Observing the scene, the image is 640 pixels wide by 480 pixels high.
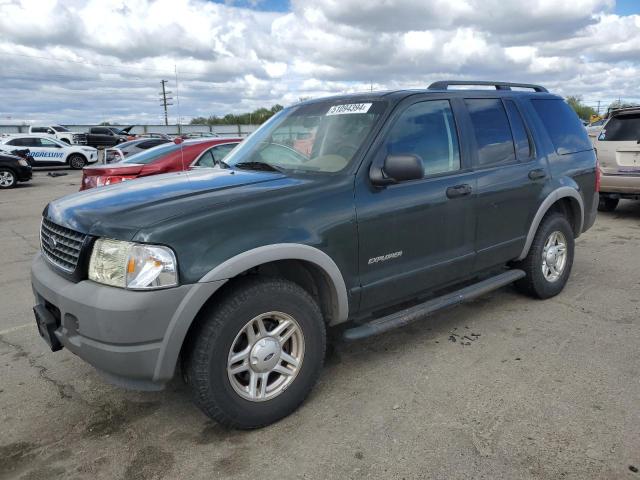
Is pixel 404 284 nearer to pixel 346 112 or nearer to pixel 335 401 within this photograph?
pixel 335 401

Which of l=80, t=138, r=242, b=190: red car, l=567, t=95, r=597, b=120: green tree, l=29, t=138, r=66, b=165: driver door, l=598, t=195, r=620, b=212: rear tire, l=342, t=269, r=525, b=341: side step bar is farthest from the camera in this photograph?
l=567, t=95, r=597, b=120: green tree

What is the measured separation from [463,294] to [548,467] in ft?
5.09

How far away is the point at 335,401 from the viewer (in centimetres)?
313

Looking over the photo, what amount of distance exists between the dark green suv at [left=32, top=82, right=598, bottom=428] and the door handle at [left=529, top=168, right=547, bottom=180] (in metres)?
0.02

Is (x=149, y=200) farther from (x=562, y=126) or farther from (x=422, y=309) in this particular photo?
(x=562, y=126)

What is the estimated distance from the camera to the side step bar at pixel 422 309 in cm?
320

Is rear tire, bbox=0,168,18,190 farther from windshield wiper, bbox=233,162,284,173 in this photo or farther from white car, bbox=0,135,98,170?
windshield wiper, bbox=233,162,284,173

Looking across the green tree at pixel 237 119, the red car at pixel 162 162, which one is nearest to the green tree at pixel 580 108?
the green tree at pixel 237 119

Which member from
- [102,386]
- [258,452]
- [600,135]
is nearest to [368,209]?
[258,452]

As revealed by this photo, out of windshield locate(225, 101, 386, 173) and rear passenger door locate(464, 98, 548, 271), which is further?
rear passenger door locate(464, 98, 548, 271)

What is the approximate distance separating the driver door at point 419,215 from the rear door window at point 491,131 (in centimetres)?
24

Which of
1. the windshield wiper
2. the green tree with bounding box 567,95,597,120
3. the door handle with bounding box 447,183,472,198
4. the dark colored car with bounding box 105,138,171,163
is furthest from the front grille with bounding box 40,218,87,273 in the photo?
the green tree with bounding box 567,95,597,120

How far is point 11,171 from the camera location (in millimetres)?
16000

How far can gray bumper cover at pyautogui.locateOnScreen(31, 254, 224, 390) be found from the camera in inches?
94.1
